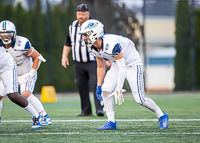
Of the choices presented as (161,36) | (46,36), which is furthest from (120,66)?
(161,36)

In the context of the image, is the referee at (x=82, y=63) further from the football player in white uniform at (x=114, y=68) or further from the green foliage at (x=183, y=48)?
the green foliage at (x=183, y=48)

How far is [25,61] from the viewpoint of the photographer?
247 inches

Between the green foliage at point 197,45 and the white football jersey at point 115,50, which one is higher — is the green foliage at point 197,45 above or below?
below

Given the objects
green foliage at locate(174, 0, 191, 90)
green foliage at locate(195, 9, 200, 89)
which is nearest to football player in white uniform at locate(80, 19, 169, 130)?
green foliage at locate(174, 0, 191, 90)

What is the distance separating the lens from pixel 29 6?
51.1 feet

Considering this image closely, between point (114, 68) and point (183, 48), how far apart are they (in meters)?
11.4

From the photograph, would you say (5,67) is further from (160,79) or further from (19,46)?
(160,79)

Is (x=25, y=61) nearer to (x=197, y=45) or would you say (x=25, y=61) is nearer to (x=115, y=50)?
(x=115, y=50)

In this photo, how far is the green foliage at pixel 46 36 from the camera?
607 inches

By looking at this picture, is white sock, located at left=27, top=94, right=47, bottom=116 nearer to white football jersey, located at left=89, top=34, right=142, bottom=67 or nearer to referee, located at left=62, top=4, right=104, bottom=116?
white football jersey, located at left=89, top=34, right=142, bottom=67

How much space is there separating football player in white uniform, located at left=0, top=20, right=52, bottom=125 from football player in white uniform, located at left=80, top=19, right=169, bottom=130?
979mm

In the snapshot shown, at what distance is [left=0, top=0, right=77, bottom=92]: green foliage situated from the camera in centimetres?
1541

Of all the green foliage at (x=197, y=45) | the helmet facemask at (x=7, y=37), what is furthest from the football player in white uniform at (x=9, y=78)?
the green foliage at (x=197, y=45)

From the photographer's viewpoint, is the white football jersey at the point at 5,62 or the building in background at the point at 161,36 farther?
the building in background at the point at 161,36
